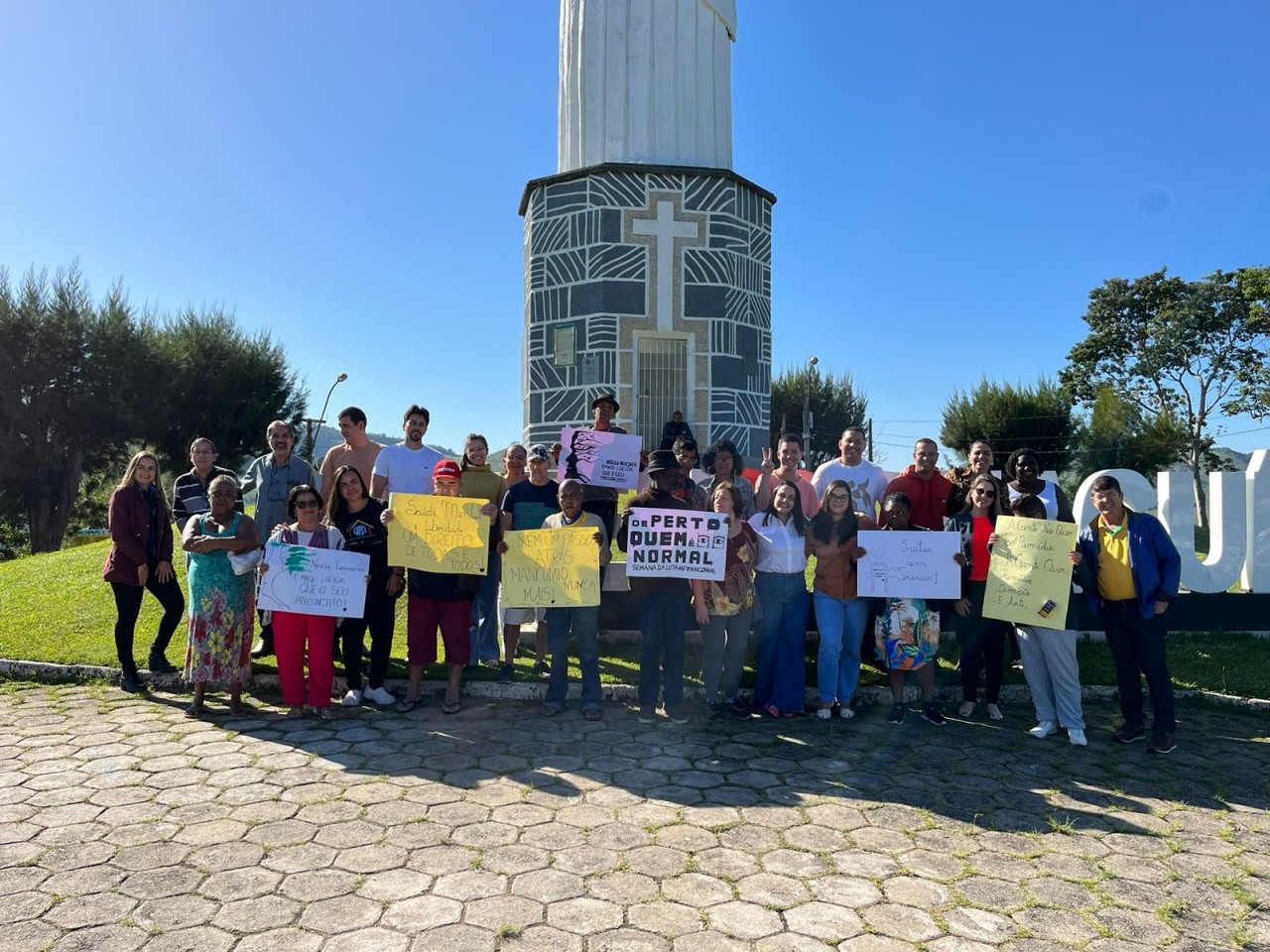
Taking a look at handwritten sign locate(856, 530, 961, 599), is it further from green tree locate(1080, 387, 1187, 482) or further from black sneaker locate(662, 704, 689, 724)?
green tree locate(1080, 387, 1187, 482)

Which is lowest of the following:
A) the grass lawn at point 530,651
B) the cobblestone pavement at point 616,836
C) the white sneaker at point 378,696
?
the cobblestone pavement at point 616,836

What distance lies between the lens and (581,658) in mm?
6504

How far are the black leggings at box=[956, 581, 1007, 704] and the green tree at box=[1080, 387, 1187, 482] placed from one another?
3505cm

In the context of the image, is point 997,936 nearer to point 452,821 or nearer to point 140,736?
point 452,821

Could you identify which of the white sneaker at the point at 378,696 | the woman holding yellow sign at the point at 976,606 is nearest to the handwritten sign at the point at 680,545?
the woman holding yellow sign at the point at 976,606

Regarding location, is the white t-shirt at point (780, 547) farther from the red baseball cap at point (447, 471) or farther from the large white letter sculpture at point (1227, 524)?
the large white letter sculpture at point (1227, 524)

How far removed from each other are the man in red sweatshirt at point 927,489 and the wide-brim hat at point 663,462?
69.2 inches

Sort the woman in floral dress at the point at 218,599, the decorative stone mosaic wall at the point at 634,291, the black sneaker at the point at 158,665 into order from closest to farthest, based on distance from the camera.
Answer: the woman in floral dress at the point at 218,599 → the black sneaker at the point at 158,665 → the decorative stone mosaic wall at the point at 634,291

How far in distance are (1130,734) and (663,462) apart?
3.86 m

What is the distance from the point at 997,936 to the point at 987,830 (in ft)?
3.66

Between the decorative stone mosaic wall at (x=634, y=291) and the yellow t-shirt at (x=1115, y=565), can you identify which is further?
the decorative stone mosaic wall at (x=634, y=291)

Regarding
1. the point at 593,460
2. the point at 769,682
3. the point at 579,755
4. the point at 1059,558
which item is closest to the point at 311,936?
the point at 579,755

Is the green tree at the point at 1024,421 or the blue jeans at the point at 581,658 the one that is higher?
the green tree at the point at 1024,421

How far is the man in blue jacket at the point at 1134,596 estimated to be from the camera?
5852 millimetres
